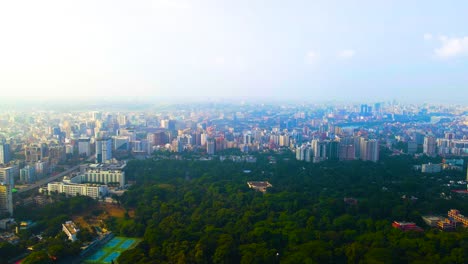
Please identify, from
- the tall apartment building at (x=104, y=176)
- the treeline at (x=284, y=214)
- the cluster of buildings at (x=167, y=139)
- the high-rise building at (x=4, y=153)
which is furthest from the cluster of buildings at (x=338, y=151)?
the high-rise building at (x=4, y=153)

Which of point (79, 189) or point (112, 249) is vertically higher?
point (79, 189)

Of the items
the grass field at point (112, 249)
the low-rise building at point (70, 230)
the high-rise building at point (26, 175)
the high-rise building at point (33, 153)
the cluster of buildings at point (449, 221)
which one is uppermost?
the high-rise building at point (33, 153)

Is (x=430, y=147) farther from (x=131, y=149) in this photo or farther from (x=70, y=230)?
(x=70, y=230)

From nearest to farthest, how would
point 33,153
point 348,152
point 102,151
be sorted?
point 33,153, point 102,151, point 348,152

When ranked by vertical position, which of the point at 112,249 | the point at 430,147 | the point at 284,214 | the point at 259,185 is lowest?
the point at 112,249

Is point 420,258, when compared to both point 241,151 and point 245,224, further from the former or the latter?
point 241,151

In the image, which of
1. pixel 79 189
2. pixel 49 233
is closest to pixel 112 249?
pixel 49 233

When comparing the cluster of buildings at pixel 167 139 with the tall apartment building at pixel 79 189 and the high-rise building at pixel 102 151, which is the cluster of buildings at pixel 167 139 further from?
the tall apartment building at pixel 79 189
